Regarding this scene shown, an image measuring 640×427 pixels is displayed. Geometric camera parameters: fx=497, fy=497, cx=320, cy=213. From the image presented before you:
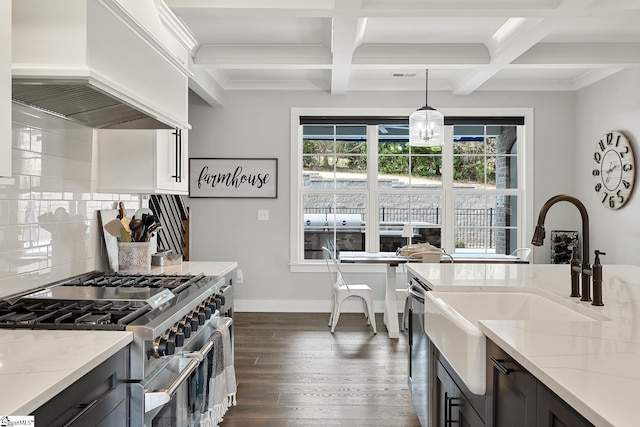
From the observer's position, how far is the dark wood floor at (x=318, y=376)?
2898 millimetres

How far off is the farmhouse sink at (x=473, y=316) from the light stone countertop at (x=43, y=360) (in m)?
1.04

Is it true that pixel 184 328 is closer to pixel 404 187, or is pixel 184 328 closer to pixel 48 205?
pixel 48 205

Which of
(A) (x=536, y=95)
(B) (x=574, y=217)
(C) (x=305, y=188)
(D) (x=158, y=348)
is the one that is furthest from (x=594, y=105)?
(D) (x=158, y=348)

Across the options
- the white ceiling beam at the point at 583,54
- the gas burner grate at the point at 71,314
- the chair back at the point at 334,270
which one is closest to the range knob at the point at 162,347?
the gas burner grate at the point at 71,314

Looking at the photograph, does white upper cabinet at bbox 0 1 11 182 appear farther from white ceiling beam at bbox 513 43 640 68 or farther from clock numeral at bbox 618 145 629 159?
clock numeral at bbox 618 145 629 159

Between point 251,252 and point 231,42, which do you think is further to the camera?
point 251,252

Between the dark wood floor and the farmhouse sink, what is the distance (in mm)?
940

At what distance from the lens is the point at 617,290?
2.06 meters

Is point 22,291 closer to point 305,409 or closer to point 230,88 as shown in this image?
point 305,409

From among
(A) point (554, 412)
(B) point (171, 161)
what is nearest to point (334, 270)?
(B) point (171, 161)

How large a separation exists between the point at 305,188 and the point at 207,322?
348cm

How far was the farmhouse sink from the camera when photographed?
155cm

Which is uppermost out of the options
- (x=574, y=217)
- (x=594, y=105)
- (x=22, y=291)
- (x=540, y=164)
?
(x=594, y=105)

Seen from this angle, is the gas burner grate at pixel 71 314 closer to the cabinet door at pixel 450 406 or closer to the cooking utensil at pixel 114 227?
the cooking utensil at pixel 114 227
